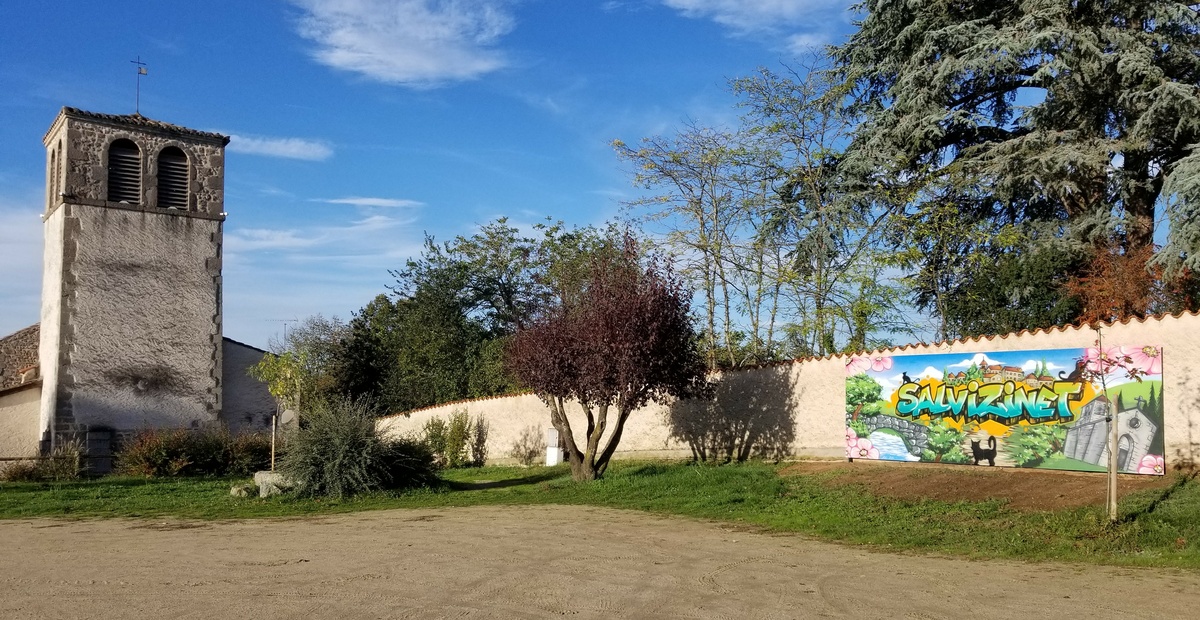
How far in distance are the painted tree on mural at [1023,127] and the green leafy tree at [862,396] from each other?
15.3ft

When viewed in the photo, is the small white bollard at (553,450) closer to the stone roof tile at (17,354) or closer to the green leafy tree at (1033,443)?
the green leafy tree at (1033,443)

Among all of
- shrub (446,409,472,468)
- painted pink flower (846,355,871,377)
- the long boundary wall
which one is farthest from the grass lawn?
shrub (446,409,472,468)

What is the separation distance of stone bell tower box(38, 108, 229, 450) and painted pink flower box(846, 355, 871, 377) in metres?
19.5

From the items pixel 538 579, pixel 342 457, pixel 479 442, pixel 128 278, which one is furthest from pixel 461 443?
pixel 538 579

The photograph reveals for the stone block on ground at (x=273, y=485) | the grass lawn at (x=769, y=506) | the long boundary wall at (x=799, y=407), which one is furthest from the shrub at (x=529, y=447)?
the stone block on ground at (x=273, y=485)

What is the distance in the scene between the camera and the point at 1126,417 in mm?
12867

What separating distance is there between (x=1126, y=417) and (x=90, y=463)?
81.9ft

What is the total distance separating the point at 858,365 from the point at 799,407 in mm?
1724

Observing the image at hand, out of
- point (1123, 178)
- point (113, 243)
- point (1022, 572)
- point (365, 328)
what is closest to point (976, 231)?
point (1123, 178)

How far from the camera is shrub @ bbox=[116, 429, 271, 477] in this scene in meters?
24.8

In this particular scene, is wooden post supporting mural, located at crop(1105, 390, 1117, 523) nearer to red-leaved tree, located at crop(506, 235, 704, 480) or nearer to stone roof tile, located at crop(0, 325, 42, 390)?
red-leaved tree, located at crop(506, 235, 704, 480)

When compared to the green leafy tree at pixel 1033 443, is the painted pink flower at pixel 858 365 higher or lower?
higher

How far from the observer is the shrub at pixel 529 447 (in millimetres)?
25453

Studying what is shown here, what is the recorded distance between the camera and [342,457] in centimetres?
1750
